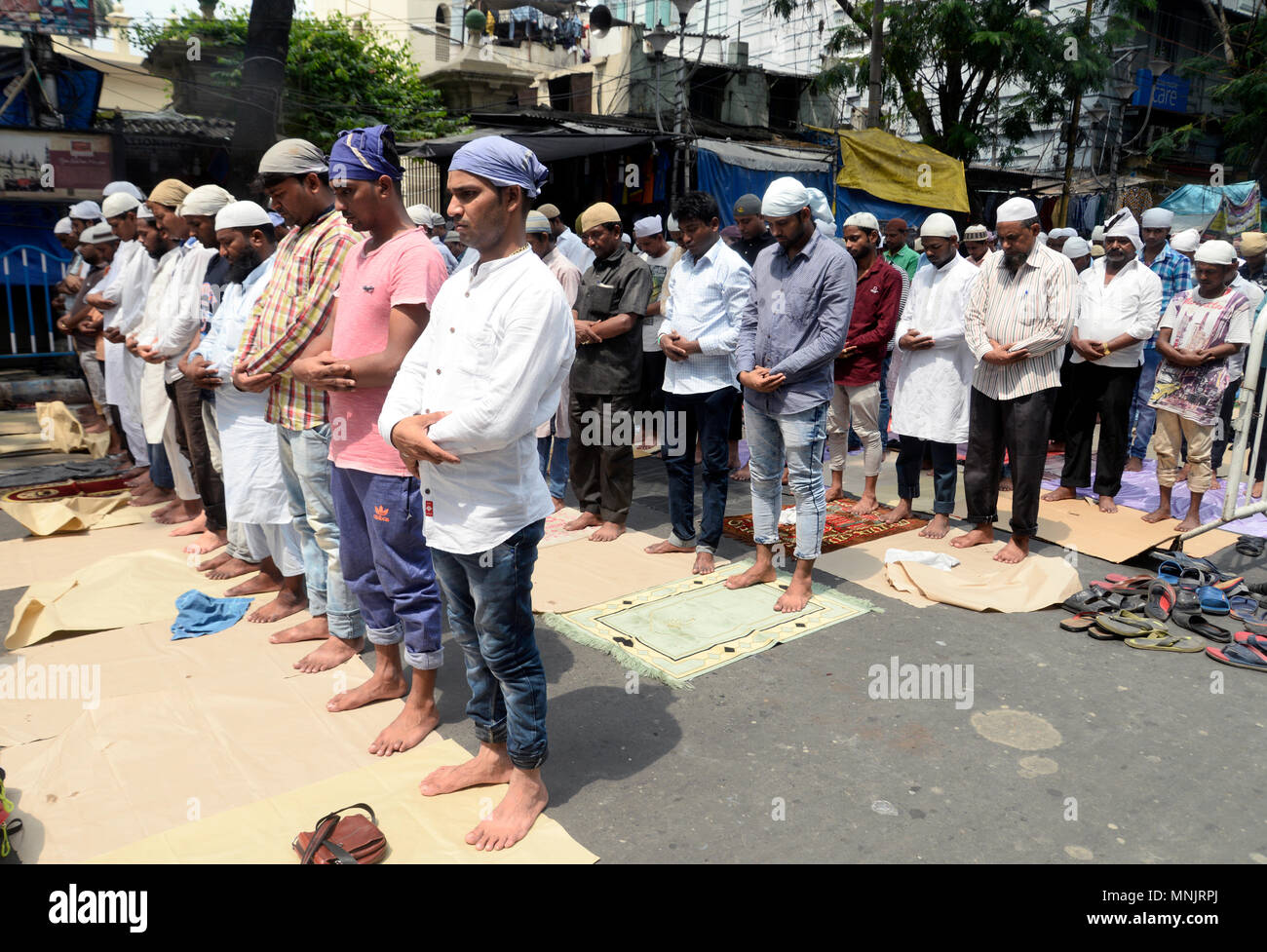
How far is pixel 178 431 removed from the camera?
5961mm

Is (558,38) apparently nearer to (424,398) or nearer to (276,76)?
(276,76)

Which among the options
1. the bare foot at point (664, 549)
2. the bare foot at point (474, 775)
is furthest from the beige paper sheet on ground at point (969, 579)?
the bare foot at point (474, 775)

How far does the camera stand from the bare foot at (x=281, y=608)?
4711mm

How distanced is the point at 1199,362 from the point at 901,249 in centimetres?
294

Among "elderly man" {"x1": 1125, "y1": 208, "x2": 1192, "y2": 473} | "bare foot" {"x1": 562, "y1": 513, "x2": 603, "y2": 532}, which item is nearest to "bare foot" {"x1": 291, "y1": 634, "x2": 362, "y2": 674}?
"bare foot" {"x1": 562, "y1": 513, "x2": 603, "y2": 532}

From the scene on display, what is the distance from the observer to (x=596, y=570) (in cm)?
552

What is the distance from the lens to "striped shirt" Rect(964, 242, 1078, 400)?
17.9 feet

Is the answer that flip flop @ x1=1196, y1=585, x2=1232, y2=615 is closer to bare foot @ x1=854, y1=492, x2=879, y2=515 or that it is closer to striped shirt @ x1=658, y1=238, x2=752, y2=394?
bare foot @ x1=854, y1=492, x2=879, y2=515

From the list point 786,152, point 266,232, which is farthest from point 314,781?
point 786,152

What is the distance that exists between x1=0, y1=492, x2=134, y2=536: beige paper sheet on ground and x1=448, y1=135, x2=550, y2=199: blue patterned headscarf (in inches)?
198

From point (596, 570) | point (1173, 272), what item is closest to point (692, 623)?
point (596, 570)

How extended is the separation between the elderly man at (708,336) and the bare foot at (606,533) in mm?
685

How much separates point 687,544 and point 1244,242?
6223 millimetres

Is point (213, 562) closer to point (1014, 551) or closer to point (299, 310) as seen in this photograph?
point (299, 310)
